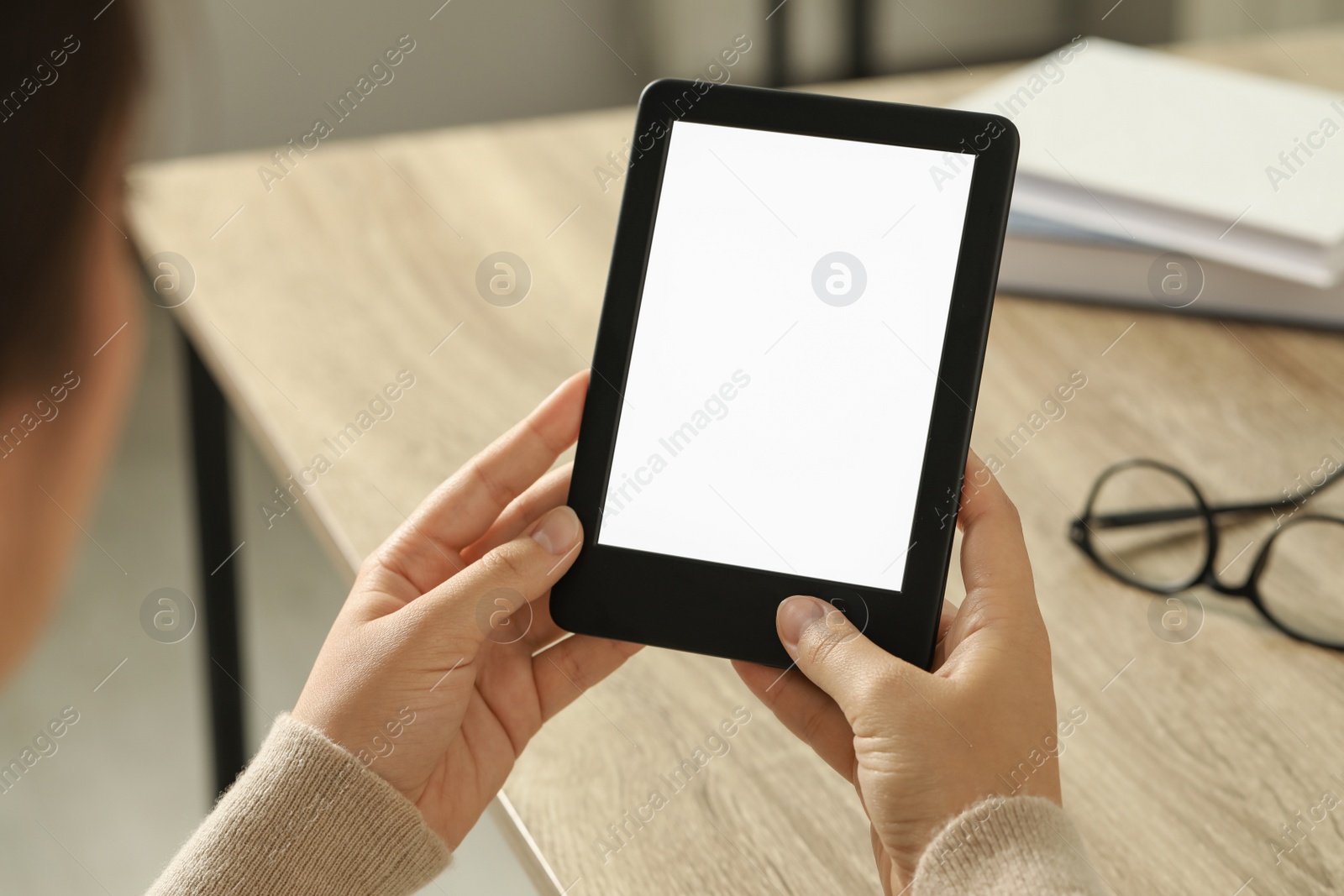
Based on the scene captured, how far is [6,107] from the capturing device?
39cm

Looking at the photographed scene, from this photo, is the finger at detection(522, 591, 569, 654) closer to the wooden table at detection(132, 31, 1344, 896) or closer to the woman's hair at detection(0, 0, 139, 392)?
the wooden table at detection(132, 31, 1344, 896)

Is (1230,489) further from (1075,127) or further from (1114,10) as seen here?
(1114,10)

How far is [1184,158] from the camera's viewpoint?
1021 mm

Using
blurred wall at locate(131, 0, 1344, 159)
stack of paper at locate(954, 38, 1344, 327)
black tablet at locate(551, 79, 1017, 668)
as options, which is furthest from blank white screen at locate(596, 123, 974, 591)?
blurred wall at locate(131, 0, 1344, 159)

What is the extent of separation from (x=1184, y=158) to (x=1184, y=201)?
0.27 feet

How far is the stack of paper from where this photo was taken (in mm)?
953

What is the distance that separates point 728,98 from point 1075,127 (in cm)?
53

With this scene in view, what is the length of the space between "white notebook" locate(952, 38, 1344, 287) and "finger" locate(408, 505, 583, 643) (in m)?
0.59

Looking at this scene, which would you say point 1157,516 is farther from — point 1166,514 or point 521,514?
point 521,514

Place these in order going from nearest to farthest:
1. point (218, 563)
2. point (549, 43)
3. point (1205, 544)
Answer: point (1205, 544), point (218, 563), point (549, 43)

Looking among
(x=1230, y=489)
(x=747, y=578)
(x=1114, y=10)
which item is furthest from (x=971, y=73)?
(x=1114, y=10)

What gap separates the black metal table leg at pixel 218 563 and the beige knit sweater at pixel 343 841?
0.75 m

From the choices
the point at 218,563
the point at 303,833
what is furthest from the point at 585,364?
the point at 218,563

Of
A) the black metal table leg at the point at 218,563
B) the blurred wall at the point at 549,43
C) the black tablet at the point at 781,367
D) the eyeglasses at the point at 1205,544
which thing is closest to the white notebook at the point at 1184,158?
the eyeglasses at the point at 1205,544
